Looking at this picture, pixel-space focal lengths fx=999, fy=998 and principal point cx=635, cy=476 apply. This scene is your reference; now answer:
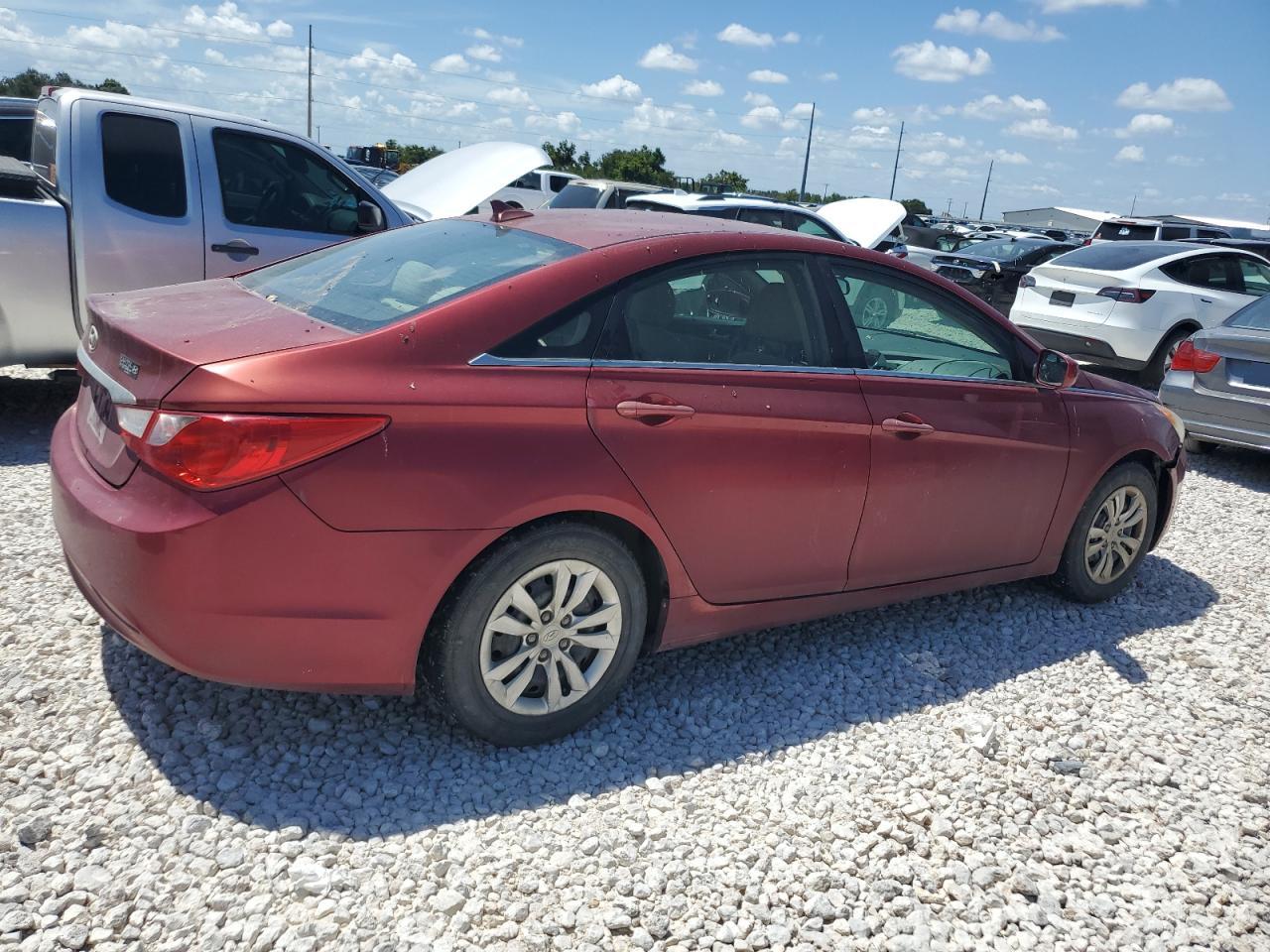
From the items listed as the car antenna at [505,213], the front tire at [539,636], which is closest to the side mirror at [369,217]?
the car antenna at [505,213]

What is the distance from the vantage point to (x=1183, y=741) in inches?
141

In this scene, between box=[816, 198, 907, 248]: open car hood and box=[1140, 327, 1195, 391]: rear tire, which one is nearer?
box=[1140, 327, 1195, 391]: rear tire

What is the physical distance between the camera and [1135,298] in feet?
34.3

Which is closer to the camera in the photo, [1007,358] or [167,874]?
[167,874]

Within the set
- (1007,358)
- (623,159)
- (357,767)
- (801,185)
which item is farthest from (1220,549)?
(801,185)

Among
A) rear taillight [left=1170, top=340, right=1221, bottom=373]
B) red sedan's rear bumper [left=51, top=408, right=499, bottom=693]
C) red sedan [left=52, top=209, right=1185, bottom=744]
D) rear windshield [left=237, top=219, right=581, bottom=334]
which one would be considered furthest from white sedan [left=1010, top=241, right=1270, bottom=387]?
red sedan's rear bumper [left=51, top=408, right=499, bottom=693]

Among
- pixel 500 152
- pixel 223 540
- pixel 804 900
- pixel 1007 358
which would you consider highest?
pixel 500 152

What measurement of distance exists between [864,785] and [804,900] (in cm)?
60

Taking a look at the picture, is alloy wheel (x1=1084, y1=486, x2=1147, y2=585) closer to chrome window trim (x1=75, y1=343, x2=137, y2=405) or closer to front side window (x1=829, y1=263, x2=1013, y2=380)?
front side window (x1=829, y1=263, x2=1013, y2=380)

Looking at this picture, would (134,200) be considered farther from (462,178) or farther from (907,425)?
(907,425)

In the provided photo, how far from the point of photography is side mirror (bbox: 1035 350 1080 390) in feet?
13.6

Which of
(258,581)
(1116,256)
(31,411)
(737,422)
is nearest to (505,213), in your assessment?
(737,422)

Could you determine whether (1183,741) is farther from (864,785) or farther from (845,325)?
(845,325)

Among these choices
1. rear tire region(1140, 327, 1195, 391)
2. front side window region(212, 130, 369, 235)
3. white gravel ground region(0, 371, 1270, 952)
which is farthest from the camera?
rear tire region(1140, 327, 1195, 391)
